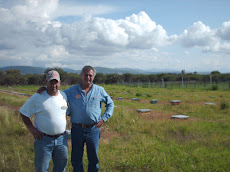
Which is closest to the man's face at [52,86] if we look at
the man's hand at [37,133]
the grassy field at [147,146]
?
the man's hand at [37,133]

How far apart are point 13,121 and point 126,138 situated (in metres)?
4.38

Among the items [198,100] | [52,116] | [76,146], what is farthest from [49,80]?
[198,100]

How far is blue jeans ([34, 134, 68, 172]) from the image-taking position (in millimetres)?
2971

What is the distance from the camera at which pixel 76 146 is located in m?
3.51

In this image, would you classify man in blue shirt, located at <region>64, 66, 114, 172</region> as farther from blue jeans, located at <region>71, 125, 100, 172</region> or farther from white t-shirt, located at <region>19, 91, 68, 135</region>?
white t-shirt, located at <region>19, 91, 68, 135</region>

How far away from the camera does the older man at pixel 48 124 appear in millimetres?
2984

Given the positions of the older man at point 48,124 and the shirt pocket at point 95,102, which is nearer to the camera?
the older man at point 48,124

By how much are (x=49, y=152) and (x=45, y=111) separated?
603 mm

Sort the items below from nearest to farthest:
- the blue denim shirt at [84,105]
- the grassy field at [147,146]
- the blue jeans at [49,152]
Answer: the blue jeans at [49,152], the blue denim shirt at [84,105], the grassy field at [147,146]

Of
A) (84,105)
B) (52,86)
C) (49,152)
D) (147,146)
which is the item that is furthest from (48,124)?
(147,146)

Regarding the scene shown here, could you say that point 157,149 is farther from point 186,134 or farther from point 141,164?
point 186,134

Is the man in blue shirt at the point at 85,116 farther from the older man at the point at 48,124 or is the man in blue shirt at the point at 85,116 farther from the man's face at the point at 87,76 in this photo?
the older man at the point at 48,124

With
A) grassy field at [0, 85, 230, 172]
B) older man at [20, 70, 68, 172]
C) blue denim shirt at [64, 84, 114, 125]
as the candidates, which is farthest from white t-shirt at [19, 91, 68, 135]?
grassy field at [0, 85, 230, 172]

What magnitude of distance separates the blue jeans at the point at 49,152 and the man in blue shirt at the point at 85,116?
1.20ft
